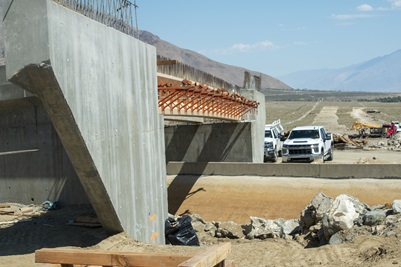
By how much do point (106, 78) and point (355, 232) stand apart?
292 inches

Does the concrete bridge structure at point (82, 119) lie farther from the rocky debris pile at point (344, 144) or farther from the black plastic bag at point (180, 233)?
the rocky debris pile at point (344, 144)

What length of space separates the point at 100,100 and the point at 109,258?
231 inches

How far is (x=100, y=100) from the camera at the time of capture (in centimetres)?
1166

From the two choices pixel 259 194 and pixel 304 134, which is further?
pixel 304 134

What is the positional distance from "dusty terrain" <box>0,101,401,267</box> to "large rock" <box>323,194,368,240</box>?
88cm

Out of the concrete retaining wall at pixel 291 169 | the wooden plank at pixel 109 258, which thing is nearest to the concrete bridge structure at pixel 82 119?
the wooden plank at pixel 109 258

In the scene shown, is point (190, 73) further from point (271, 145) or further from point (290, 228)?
point (271, 145)

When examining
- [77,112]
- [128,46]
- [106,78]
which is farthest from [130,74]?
[77,112]

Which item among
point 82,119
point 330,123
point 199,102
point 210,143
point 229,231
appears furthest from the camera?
point 330,123

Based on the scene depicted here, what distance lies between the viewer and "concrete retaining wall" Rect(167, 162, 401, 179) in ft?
76.4

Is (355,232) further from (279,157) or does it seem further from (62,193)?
(279,157)

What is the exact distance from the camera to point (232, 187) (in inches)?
1016

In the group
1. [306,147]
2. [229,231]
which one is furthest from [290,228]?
[306,147]

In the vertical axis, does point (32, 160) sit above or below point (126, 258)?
above
